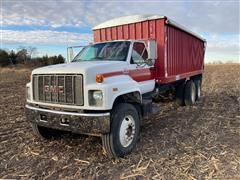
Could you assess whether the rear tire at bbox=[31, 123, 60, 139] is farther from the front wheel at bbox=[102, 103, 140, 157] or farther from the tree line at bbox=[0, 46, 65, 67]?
the tree line at bbox=[0, 46, 65, 67]

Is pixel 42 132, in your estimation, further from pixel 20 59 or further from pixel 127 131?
pixel 20 59

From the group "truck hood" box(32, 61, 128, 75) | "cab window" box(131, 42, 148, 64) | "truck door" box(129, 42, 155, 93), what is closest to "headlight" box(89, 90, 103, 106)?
"truck hood" box(32, 61, 128, 75)

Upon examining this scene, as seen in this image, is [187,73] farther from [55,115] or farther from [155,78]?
[55,115]

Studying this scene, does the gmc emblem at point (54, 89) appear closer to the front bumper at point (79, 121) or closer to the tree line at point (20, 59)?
the front bumper at point (79, 121)

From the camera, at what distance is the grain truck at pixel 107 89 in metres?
5.33

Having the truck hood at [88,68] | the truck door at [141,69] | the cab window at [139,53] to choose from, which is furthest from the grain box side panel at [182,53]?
the truck hood at [88,68]

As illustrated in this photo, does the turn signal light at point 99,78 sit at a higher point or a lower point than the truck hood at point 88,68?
lower

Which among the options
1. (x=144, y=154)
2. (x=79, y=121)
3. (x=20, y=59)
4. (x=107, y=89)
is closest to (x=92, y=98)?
(x=107, y=89)

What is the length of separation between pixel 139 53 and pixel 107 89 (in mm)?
2181

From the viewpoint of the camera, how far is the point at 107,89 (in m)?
5.26

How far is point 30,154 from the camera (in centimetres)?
595

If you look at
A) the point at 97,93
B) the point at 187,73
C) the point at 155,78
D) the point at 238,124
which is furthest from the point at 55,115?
the point at 187,73

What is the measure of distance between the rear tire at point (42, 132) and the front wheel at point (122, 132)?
5.95ft

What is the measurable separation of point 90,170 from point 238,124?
478cm
